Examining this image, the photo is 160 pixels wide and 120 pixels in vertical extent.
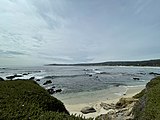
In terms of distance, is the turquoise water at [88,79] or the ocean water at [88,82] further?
the turquoise water at [88,79]

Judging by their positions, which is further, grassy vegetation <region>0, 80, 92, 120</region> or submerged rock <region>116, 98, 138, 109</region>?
submerged rock <region>116, 98, 138, 109</region>

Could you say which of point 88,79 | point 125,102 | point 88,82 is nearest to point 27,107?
point 125,102

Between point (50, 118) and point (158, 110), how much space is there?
428 centimetres

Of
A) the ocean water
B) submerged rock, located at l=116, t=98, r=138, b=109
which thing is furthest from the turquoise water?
submerged rock, located at l=116, t=98, r=138, b=109

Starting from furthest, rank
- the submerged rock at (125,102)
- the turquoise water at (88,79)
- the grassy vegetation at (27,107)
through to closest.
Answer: the turquoise water at (88,79) < the submerged rock at (125,102) < the grassy vegetation at (27,107)

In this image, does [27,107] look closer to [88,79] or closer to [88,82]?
[88,82]

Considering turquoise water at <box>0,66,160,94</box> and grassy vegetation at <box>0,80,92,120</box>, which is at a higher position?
grassy vegetation at <box>0,80,92,120</box>

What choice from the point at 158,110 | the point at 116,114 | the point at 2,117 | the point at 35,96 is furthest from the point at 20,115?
the point at 116,114

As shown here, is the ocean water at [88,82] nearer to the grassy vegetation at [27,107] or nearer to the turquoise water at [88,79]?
the turquoise water at [88,79]

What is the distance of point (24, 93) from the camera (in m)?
8.04

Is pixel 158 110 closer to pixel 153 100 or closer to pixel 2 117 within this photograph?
pixel 153 100

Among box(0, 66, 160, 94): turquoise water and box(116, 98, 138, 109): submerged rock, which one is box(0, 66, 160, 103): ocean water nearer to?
box(0, 66, 160, 94): turquoise water

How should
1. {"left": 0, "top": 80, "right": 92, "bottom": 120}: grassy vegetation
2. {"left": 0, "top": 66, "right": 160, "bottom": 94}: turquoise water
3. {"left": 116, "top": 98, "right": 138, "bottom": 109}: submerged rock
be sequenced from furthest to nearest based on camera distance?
{"left": 0, "top": 66, "right": 160, "bottom": 94}: turquoise water < {"left": 116, "top": 98, "right": 138, "bottom": 109}: submerged rock < {"left": 0, "top": 80, "right": 92, "bottom": 120}: grassy vegetation

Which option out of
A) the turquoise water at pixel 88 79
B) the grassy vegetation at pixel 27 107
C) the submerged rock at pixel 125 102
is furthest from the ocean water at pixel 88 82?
the grassy vegetation at pixel 27 107
